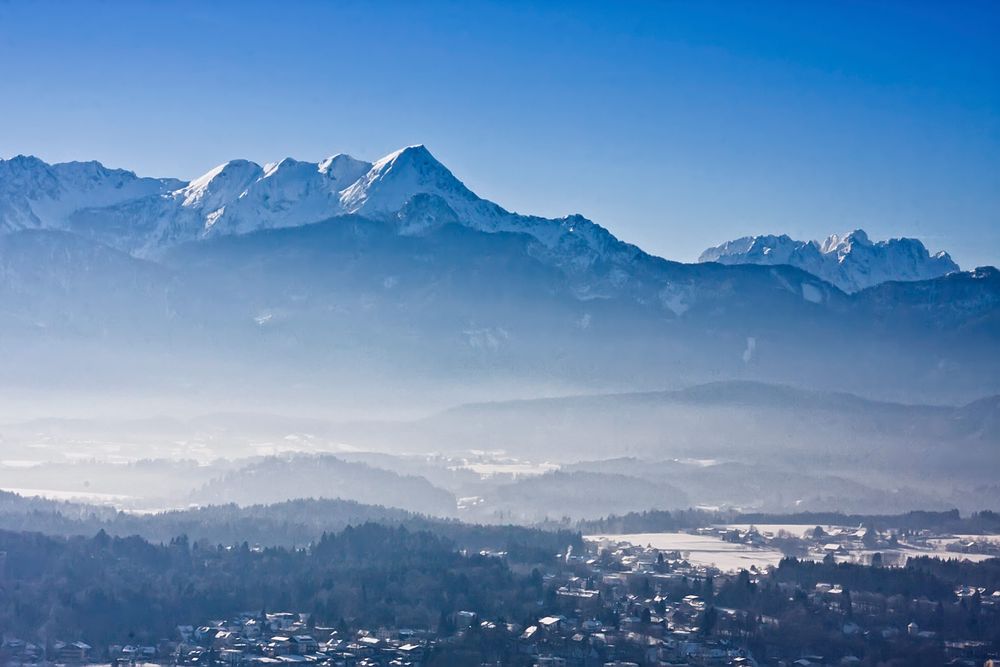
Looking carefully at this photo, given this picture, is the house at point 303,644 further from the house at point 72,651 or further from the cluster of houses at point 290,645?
the house at point 72,651

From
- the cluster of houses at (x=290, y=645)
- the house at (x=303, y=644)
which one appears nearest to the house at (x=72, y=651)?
the cluster of houses at (x=290, y=645)

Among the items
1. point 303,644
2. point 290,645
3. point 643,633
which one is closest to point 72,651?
point 290,645

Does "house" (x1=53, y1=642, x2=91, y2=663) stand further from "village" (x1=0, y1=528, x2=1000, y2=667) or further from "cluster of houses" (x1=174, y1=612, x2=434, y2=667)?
"cluster of houses" (x1=174, y1=612, x2=434, y2=667)

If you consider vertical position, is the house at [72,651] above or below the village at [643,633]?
below

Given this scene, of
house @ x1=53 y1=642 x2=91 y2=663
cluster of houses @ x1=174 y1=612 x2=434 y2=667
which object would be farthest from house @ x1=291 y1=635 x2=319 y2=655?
house @ x1=53 y1=642 x2=91 y2=663

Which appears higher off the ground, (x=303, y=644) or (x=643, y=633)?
(x=643, y=633)

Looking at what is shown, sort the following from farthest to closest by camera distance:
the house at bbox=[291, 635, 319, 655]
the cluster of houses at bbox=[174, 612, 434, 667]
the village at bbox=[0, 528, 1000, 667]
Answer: the house at bbox=[291, 635, 319, 655] < the village at bbox=[0, 528, 1000, 667] < the cluster of houses at bbox=[174, 612, 434, 667]

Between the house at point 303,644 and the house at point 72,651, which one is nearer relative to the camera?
the house at point 72,651

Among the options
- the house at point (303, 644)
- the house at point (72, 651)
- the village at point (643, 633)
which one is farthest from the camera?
the house at point (303, 644)

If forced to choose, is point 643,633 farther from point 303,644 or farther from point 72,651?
point 72,651

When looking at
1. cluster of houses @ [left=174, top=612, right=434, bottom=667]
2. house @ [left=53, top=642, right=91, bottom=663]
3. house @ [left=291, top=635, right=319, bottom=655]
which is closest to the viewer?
cluster of houses @ [left=174, top=612, right=434, bottom=667]

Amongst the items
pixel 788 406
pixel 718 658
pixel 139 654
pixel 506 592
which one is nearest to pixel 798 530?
pixel 506 592
